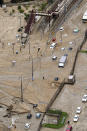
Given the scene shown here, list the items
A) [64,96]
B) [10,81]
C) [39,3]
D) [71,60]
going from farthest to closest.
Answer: [39,3], [71,60], [10,81], [64,96]

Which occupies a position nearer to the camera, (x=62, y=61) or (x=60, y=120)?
(x=60, y=120)

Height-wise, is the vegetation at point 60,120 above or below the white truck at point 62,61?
below

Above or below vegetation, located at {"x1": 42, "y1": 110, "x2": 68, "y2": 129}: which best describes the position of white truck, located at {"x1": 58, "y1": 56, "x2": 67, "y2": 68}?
above

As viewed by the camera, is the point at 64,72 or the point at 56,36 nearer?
the point at 64,72

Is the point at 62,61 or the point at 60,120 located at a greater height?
the point at 62,61

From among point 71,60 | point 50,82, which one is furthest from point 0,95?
point 71,60

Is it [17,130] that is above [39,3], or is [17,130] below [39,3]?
below

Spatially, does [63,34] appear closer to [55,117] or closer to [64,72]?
[64,72]

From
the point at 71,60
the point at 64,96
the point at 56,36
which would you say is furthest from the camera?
the point at 56,36

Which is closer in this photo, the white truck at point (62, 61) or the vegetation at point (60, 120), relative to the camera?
Result: the vegetation at point (60, 120)

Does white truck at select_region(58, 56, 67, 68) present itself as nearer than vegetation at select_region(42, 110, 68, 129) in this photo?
No

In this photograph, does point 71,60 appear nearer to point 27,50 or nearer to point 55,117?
point 27,50
